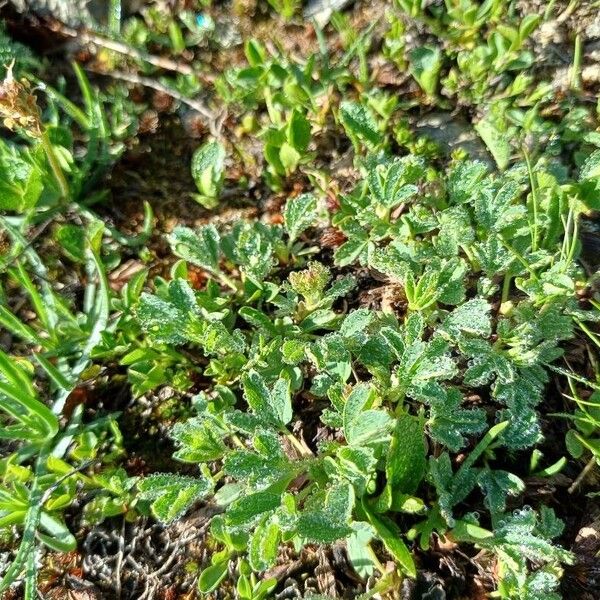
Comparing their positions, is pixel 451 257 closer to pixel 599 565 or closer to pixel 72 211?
pixel 599 565

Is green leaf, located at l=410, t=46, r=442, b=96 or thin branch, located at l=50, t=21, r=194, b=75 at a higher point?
thin branch, located at l=50, t=21, r=194, b=75

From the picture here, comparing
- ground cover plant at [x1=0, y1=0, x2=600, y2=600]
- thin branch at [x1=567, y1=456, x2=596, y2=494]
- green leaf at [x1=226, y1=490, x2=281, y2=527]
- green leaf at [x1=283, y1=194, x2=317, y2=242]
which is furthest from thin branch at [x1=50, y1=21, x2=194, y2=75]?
thin branch at [x1=567, y1=456, x2=596, y2=494]

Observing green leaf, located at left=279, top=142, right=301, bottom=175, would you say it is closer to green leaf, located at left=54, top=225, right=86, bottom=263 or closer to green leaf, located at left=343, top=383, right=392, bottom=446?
green leaf, located at left=54, top=225, right=86, bottom=263

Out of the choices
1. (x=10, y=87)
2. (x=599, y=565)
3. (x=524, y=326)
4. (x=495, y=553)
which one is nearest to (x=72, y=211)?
(x=10, y=87)

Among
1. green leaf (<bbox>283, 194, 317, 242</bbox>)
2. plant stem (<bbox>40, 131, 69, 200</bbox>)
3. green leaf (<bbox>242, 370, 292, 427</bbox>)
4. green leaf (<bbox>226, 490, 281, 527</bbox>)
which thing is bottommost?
green leaf (<bbox>226, 490, 281, 527</bbox>)

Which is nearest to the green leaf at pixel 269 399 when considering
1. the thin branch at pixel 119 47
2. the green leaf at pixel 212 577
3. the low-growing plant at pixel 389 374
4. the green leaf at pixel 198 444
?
the low-growing plant at pixel 389 374

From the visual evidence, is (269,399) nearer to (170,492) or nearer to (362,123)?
(170,492)

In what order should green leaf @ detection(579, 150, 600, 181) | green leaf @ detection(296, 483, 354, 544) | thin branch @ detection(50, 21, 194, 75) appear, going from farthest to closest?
1. thin branch @ detection(50, 21, 194, 75)
2. green leaf @ detection(579, 150, 600, 181)
3. green leaf @ detection(296, 483, 354, 544)

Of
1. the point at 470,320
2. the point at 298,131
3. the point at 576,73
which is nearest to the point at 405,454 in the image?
the point at 470,320
